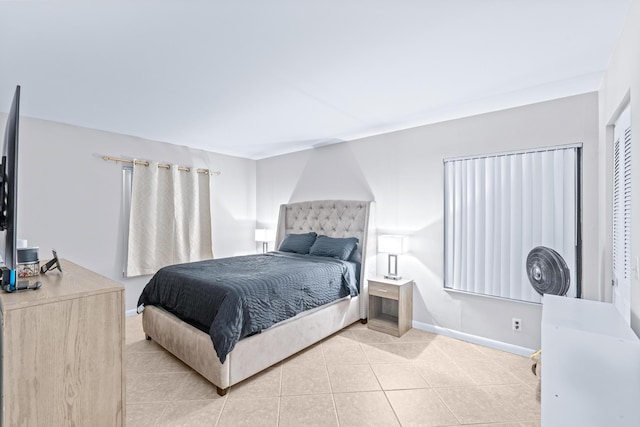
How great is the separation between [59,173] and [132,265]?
1.34m

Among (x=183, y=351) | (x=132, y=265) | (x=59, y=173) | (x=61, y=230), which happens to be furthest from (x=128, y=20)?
(x=132, y=265)

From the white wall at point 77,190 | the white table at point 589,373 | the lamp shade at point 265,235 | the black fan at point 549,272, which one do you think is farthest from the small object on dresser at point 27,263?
the lamp shade at point 265,235

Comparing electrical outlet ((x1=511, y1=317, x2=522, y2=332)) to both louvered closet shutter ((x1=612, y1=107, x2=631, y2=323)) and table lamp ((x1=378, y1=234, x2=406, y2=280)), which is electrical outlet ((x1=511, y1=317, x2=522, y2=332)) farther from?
table lamp ((x1=378, y1=234, x2=406, y2=280))

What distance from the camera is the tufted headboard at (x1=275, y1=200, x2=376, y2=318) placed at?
3.70 meters

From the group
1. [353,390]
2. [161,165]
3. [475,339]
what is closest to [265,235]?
[161,165]

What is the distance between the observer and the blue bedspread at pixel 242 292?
7.33 feet

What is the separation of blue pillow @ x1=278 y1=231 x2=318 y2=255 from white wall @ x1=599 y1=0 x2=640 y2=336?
9.84ft

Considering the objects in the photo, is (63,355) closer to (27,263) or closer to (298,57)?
(27,263)

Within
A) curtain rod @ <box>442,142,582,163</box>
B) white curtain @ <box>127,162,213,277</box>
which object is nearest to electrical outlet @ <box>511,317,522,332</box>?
curtain rod @ <box>442,142,582,163</box>

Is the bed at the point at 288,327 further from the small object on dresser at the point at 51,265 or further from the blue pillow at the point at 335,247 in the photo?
the small object on dresser at the point at 51,265

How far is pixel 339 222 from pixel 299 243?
25.2 inches

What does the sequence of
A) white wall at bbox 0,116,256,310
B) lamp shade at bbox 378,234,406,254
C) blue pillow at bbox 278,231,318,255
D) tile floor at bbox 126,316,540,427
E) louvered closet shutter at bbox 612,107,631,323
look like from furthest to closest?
1. blue pillow at bbox 278,231,318,255
2. lamp shade at bbox 378,234,406,254
3. white wall at bbox 0,116,256,310
4. tile floor at bbox 126,316,540,427
5. louvered closet shutter at bbox 612,107,631,323

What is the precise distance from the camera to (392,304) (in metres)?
3.73

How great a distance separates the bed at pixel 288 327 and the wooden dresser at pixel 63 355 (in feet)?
3.16
